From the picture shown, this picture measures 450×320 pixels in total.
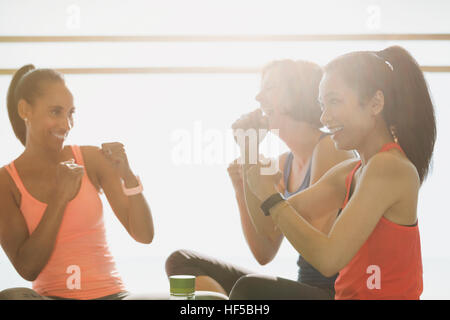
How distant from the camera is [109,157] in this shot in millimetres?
1015

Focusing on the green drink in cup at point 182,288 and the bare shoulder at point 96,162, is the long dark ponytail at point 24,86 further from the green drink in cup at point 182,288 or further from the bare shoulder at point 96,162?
the green drink in cup at point 182,288

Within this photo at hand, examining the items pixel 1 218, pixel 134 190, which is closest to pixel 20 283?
pixel 1 218

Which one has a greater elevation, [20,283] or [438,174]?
[438,174]

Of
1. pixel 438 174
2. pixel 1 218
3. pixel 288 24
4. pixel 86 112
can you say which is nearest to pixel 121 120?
pixel 86 112

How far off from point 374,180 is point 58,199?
628 millimetres

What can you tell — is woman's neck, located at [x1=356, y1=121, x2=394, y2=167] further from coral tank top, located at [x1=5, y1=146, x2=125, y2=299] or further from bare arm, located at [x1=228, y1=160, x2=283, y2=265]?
coral tank top, located at [x1=5, y1=146, x2=125, y2=299]

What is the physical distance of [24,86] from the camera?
989mm

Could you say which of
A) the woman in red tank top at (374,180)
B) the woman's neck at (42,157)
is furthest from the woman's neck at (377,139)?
the woman's neck at (42,157)

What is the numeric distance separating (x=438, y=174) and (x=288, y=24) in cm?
48

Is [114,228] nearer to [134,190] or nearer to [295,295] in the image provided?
[134,190]

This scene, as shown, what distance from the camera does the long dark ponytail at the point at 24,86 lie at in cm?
98

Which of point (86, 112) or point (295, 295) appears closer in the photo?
point (295, 295)

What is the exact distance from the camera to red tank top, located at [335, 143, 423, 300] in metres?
0.73
